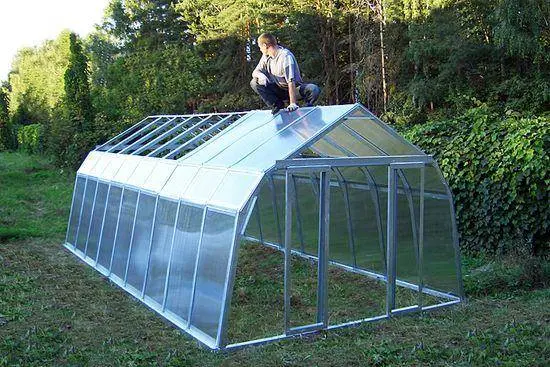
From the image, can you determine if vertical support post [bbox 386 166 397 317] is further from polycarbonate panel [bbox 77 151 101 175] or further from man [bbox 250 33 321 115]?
polycarbonate panel [bbox 77 151 101 175]

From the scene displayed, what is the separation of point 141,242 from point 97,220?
2.54m

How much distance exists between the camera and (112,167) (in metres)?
11.2

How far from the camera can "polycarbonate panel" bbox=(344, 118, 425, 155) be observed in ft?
25.2

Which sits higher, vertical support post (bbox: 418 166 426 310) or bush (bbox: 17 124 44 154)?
bush (bbox: 17 124 44 154)

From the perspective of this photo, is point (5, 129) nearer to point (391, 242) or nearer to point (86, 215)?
point (86, 215)

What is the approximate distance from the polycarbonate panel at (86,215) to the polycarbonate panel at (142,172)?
6.38 feet

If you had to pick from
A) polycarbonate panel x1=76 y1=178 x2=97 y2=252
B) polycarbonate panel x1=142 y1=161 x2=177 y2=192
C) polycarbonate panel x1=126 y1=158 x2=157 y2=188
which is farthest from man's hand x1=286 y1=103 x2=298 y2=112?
polycarbonate panel x1=76 y1=178 x2=97 y2=252

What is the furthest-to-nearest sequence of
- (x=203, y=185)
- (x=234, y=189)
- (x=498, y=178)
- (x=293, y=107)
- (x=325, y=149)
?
(x=498, y=178) < (x=325, y=149) < (x=293, y=107) < (x=203, y=185) < (x=234, y=189)

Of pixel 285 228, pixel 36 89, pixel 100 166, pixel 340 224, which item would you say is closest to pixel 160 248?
pixel 285 228

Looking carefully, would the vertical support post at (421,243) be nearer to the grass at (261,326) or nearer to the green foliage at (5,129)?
the grass at (261,326)

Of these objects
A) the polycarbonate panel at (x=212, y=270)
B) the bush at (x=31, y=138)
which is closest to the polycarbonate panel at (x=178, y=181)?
the polycarbonate panel at (x=212, y=270)

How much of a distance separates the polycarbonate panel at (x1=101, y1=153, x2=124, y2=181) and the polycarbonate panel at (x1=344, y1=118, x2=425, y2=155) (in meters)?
4.88

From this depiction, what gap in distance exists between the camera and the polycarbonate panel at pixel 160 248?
26.0 ft

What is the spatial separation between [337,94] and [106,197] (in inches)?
713
